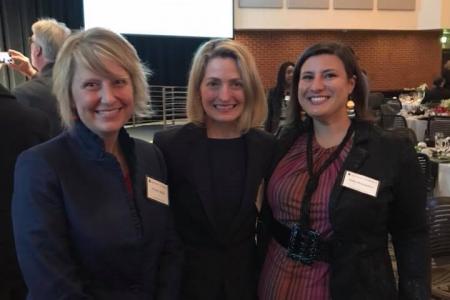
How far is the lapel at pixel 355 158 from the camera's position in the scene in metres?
1.68

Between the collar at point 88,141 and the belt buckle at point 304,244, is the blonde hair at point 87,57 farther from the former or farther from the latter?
the belt buckle at point 304,244

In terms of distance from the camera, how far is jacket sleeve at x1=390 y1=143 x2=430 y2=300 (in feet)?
5.65

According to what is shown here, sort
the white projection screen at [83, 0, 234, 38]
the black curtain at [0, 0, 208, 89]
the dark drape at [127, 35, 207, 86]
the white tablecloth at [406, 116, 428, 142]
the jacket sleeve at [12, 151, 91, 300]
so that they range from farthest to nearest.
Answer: the dark drape at [127, 35, 207, 86] → the white projection screen at [83, 0, 234, 38] → the black curtain at [0, 0, 208, 89] → the white tablecloth at [406, 116, 428, 142] → the jacket sleeve at [12, 151, 91, 300]

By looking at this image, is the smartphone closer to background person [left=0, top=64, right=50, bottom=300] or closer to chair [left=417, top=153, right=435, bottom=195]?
background person [left=0, top=64, right=50, bottom=300]

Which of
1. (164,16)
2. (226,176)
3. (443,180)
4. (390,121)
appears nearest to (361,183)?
(226,176)

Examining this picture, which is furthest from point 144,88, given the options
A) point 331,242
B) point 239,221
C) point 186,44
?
point 186,44

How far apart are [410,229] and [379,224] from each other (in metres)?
0.16

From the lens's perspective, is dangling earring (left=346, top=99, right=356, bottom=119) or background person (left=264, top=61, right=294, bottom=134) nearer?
dangling earring (left=346, top=99, right=356, bottom=119)

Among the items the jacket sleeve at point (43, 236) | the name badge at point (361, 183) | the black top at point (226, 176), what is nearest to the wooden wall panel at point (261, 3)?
the black top at point (226, 176)

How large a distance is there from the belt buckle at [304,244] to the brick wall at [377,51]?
12.6 meters

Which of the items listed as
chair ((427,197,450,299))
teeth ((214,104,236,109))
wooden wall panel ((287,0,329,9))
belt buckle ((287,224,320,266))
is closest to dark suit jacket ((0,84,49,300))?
teeth ((214,104,236,109))

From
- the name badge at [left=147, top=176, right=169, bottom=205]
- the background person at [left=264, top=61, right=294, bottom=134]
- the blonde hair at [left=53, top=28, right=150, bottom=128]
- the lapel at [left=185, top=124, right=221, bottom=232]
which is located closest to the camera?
the blonde hair at [left=53, top=28, right=150, bottom=128]

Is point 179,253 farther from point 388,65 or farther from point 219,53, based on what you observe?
point 388,65

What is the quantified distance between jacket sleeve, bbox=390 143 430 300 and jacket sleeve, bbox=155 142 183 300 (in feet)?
2.60
